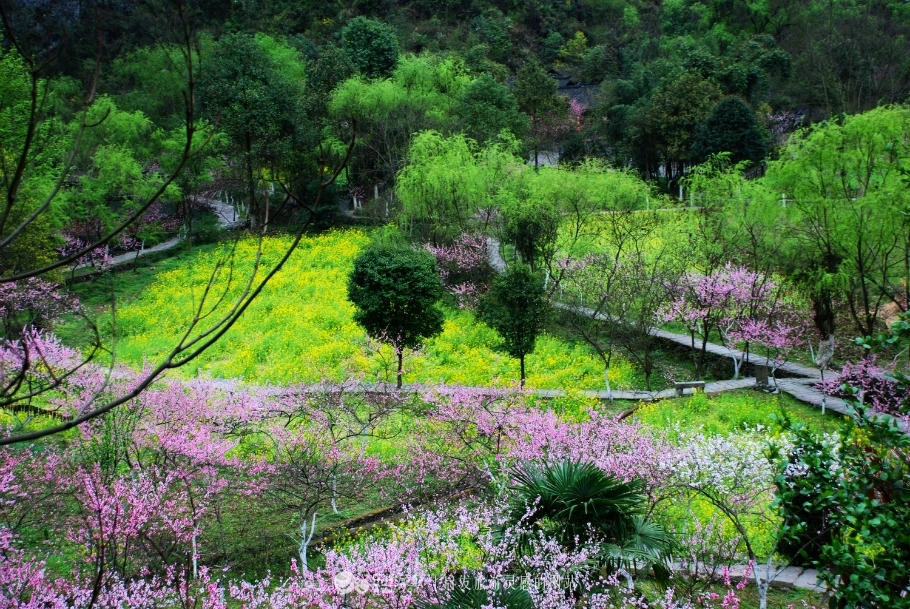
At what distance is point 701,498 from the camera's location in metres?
10.1

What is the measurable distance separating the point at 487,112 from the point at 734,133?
11.4m

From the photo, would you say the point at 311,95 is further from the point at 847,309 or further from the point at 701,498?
the point at 701,498

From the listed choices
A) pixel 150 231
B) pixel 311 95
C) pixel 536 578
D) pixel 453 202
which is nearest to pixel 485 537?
pixel 536 578

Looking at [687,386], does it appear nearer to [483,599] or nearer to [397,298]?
[397,298]

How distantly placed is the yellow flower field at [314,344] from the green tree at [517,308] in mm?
1000

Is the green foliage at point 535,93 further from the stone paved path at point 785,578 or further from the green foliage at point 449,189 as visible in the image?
the stone paved path at point 785,578

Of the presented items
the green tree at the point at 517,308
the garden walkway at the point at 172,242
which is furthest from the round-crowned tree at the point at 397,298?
the garden walkway at the point at 172,242

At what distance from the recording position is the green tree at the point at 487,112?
110 feet

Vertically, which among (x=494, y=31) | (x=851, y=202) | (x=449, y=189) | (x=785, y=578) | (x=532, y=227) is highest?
(x=494, y=31)

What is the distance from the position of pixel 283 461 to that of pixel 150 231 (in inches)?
928

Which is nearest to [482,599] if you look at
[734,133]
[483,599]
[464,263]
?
[483,599]

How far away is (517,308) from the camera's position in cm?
1636

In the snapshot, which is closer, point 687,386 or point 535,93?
point 687,386

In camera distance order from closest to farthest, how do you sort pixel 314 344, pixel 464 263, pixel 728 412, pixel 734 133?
pixel 728 412 < pixel 314 344 < pixel 464 263 < pixel 734 133
